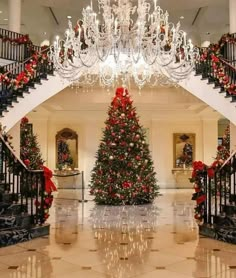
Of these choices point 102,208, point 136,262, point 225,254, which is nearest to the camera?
point 136,262

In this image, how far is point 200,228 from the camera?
20.6 feet

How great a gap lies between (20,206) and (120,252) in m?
2.01

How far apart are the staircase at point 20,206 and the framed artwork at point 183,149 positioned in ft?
35.2

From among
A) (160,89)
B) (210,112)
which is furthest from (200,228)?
(210,112)

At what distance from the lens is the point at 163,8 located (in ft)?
47.2

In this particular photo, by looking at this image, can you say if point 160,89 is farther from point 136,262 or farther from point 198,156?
point 136,262

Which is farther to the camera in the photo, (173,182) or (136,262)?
(173,182)

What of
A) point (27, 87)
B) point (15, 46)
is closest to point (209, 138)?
point (15, 46)

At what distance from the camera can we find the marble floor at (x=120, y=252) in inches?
167

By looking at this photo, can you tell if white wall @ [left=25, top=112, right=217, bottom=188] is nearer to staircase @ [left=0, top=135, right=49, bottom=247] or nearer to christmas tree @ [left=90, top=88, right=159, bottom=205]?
christmas tree @ [left=90, top=88, right=159, bottom=205]

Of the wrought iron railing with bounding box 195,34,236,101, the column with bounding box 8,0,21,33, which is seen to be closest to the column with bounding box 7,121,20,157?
the column with bounding box 8,0,21,33

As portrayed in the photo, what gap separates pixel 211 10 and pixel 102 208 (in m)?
10.4

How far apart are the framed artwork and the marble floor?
8640mm

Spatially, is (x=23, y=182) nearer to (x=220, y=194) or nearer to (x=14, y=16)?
(x=220, y=194)
